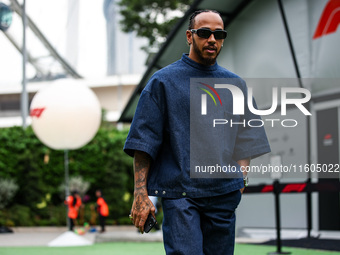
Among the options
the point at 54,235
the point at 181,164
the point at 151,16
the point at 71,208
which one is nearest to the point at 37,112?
the point at 71,208

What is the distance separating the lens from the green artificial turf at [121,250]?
8.32 meters

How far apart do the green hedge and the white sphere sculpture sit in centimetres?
710

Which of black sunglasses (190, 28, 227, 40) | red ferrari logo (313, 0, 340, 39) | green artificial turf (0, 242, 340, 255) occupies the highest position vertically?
red ferrari logo (313, 0, 340, 39)

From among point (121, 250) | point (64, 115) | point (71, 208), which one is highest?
A: point (64, 115)

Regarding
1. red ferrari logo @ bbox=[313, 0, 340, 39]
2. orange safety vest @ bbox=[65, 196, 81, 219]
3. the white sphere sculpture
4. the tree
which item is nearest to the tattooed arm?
red ferrari logo @ bbox=[313, 0, 340, 39]

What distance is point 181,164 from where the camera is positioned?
283 cm

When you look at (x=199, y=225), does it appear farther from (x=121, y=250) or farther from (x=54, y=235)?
(x=54, y=235)

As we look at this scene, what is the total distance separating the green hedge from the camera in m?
17.9

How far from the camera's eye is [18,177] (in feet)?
59.8

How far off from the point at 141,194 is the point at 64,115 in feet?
26.5

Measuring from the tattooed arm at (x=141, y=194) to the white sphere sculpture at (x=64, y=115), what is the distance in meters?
7.91

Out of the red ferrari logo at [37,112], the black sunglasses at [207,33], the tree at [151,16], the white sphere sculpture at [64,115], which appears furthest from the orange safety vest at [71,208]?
the black sunglasses at [207,33]

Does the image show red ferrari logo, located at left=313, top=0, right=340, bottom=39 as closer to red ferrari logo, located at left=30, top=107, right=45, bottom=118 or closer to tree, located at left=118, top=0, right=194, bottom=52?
red ferrari logo, located at left=30, top=107, right=45, bottom=118

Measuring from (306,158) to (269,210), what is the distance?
57.7 inches
